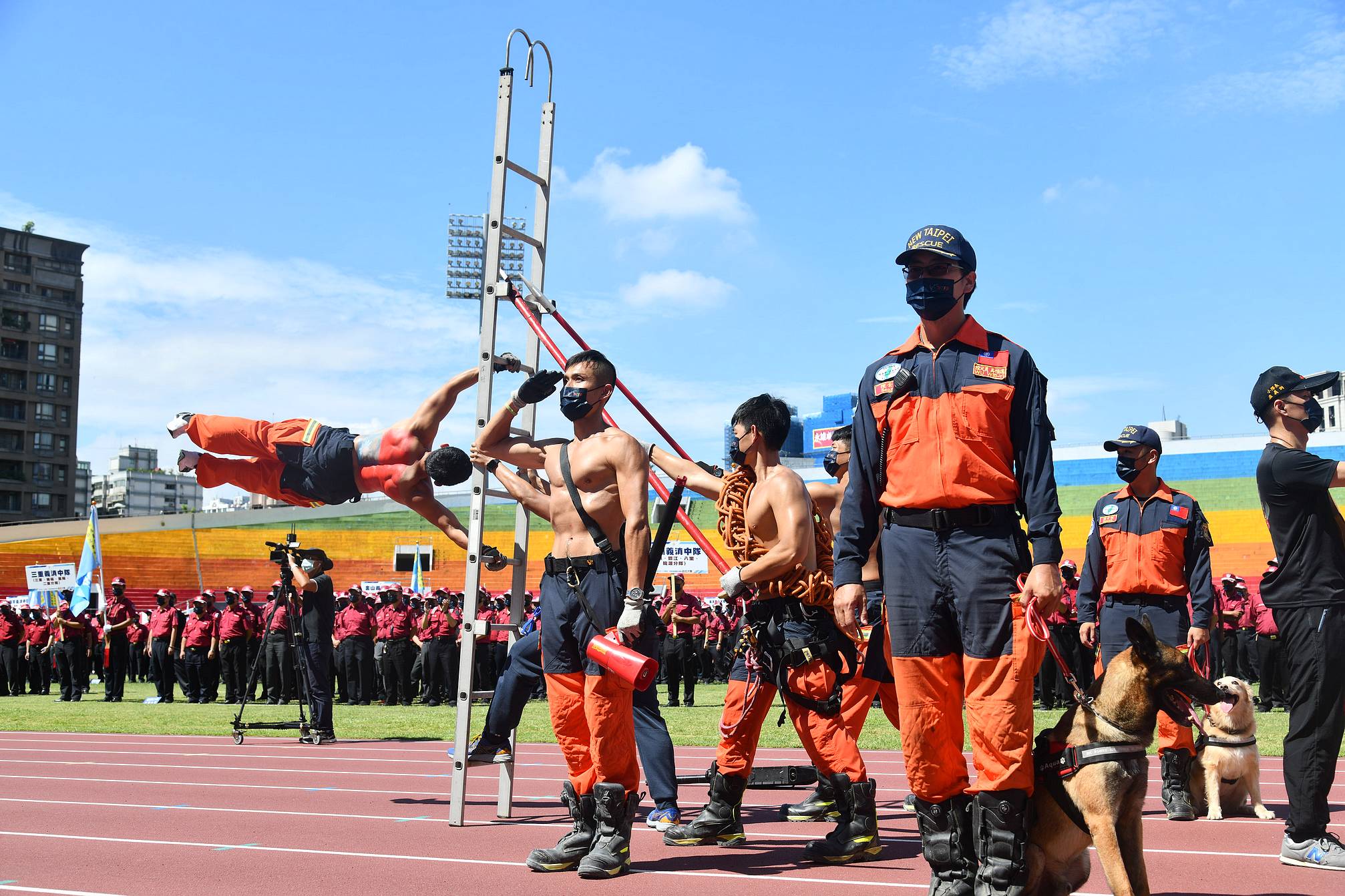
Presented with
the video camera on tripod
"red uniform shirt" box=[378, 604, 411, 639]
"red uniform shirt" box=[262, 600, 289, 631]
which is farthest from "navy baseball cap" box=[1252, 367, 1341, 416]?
"red uniform shirt" box=[378, 604, 411, 639]

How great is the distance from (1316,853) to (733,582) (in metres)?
2.98

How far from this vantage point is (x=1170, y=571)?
7.59 meters

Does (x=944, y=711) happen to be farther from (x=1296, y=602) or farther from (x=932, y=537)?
(x=1296, y=602)

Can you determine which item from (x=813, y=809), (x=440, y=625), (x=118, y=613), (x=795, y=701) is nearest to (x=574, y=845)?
(x=795, y=701)

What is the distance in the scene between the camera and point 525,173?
7738 millimetres

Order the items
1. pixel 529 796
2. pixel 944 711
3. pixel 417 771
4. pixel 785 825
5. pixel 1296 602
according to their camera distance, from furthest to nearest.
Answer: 1. pixel 417 771
2. pixel 529 796
3. pixel 785 825
4. pixel 1296 602
5. pixel 944 711

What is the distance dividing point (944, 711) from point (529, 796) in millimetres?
5293

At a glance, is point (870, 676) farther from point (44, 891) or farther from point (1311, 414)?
point (44, 891)

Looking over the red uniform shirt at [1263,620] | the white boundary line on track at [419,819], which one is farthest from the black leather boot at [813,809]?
the red uniform shirt at [1263,620]

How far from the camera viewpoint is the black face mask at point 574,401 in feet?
20.8

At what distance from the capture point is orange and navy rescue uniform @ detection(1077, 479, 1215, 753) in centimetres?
755

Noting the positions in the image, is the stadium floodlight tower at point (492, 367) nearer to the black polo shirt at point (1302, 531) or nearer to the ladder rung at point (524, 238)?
the ladder rung at point (524, 238)

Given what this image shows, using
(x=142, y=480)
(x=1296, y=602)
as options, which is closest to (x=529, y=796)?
(x=1296, y=602)

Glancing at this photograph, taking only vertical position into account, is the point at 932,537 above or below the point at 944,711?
above
